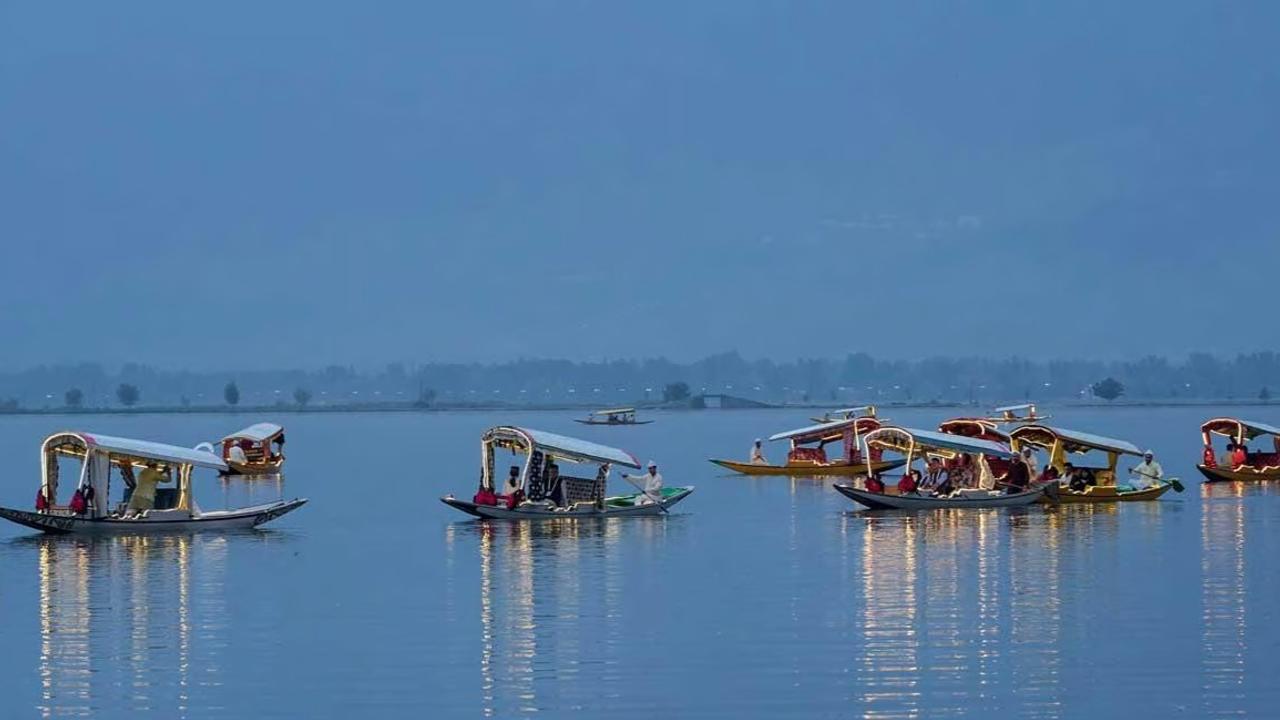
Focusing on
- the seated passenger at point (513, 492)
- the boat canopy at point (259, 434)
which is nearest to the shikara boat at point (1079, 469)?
the seated passenger at point (513, 492)

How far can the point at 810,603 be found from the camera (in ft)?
134

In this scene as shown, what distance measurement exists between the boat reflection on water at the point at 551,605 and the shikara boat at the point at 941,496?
21.1ft

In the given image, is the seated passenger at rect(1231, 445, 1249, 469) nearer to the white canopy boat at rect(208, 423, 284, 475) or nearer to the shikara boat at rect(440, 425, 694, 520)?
the shikara boat at rect(440, 425, 694, 520)

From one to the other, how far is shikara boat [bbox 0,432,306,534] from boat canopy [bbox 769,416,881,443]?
120ft

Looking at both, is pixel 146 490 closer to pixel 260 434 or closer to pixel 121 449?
pixel 121 449

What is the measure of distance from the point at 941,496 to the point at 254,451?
47066 millimetres

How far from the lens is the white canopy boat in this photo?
95.6 metres

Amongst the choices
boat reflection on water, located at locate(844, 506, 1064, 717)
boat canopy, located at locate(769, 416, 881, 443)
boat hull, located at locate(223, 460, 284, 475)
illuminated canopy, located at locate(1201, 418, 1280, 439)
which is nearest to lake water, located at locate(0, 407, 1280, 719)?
boat reflection on water, located at locate(844, 506, 1064, 717)

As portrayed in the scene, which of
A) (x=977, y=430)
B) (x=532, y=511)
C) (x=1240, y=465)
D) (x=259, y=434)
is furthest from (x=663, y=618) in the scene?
(x=259, y=434)

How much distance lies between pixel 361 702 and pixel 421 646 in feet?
16.8

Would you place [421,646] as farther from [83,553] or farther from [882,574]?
[83,553]

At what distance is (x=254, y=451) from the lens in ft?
324

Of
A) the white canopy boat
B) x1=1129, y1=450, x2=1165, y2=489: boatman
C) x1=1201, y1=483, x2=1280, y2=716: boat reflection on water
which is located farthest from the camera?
the white canopy boat

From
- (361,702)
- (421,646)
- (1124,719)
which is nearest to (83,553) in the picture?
(421,646)
